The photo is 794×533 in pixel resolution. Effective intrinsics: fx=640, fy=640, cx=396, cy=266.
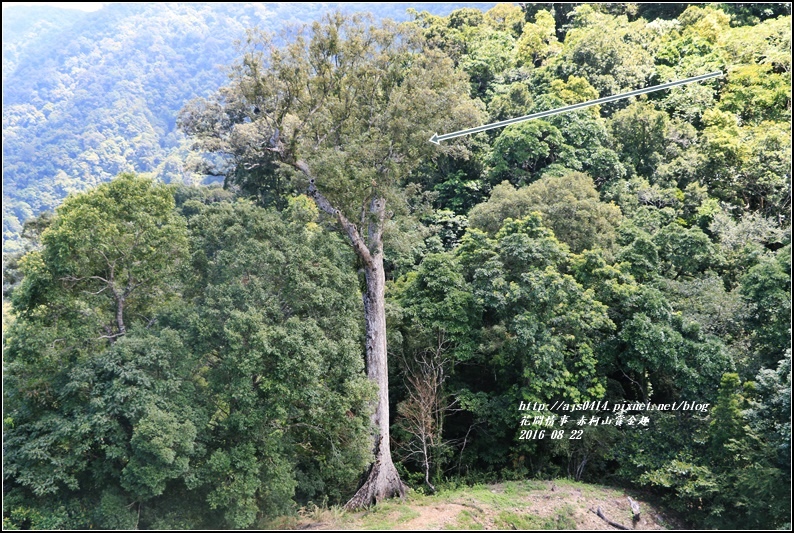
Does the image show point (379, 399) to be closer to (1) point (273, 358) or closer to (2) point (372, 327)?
(2) point (372, 327)

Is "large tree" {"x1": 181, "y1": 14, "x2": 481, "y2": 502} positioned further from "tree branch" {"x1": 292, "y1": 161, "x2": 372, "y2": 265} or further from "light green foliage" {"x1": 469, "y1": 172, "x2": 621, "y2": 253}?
"light green foliage" {"x1": 469, "y1": 172, "x2": 621, "y2": 253}

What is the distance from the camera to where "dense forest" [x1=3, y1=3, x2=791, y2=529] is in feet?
38.9

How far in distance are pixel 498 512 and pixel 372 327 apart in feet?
15.6

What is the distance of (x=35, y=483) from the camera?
436 inches

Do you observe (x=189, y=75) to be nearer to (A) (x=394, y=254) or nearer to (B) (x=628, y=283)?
(A) (x=394, y=254)

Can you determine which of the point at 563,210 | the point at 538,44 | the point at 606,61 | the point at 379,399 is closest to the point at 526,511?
the point at 379,399

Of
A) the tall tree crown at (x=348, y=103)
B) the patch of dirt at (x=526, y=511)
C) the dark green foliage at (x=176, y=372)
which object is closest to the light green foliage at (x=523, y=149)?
the tall tree crown at (x=348, y=103)

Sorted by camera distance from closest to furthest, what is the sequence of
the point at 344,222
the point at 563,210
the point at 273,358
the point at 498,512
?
the point at 273,358 < the point at 498,512 < the point at 344,222 < the point at 563,210

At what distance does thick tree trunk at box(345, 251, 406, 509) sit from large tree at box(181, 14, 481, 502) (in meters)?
0.02

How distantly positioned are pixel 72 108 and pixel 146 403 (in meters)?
49.1

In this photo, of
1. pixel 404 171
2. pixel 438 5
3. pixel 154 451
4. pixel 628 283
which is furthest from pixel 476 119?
pixel 438 5

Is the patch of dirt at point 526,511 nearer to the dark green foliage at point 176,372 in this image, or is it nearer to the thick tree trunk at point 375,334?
the thick tree trunk at point 375,334

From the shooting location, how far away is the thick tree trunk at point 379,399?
Result: 46.1 ft

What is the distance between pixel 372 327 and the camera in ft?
48.3
